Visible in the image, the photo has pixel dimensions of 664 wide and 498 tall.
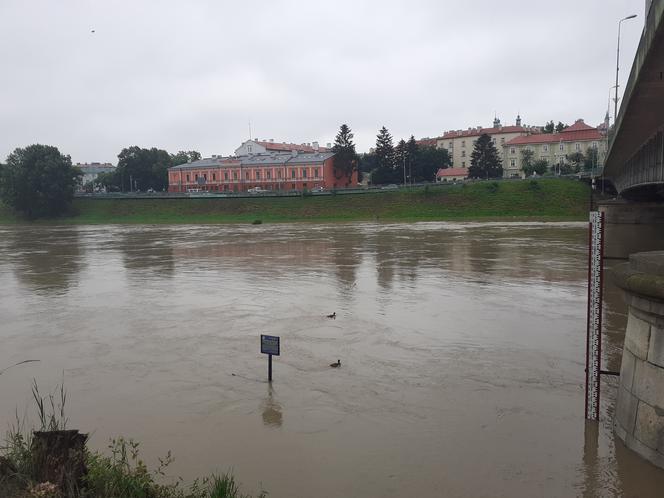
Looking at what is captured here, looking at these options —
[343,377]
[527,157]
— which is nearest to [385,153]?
[527,157]

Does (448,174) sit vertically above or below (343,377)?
above

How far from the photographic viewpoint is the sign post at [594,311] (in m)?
9.01

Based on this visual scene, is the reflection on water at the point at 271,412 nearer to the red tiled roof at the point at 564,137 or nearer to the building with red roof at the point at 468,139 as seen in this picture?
the red tiled roof at the point at 564,137

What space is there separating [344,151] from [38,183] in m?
55.0

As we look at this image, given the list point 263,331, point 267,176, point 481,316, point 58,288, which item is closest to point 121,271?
point 58,288

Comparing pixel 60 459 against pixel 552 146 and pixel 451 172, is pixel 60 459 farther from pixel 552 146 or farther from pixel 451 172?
pixel 552 146

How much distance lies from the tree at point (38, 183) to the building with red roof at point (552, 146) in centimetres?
9208

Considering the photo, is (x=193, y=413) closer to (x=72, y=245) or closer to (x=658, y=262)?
→ (x=658, y=262)

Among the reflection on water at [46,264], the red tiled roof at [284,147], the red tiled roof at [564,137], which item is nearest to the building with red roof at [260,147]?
the red tiled roof at [284,147]

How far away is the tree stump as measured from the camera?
5.90 meters

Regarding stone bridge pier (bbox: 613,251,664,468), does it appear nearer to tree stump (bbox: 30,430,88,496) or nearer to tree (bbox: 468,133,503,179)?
tree stump (bbox: 30,430,88,496)

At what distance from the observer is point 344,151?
109 m

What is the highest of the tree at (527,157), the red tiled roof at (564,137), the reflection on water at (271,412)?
the red tiled roof at (564,137)

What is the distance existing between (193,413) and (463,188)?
79.0 metres
